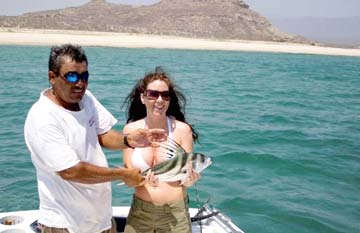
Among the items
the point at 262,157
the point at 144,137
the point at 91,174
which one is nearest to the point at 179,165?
the point at 144,137

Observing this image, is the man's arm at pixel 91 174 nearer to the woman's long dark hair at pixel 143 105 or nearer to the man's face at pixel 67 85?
the man's face at pixel 67 85

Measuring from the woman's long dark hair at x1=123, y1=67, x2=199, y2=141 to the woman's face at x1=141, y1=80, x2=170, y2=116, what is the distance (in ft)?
0.25

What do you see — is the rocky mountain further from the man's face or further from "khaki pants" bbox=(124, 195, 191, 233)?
the man's face

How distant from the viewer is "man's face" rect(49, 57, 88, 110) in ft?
10.4

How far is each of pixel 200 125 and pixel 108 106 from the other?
482 cm

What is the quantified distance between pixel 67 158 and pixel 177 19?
122 metres

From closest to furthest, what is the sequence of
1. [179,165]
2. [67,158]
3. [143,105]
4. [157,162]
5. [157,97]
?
1. [67,158]
2. [179,165]
3. [157,162]
4. [157,97]
5. [143,105]

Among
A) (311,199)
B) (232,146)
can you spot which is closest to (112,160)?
(232,146)

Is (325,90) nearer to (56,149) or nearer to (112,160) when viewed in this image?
(112,160)

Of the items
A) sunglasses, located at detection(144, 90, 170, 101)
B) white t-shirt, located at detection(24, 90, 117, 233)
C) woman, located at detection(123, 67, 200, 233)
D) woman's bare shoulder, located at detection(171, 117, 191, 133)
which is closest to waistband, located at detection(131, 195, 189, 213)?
woman, located at detection(123, 67, 200, 233)

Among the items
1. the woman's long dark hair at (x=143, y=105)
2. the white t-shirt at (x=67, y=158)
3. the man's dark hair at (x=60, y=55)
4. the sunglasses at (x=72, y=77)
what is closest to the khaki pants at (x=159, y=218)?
the white t-shirt at (x=67, y=158)

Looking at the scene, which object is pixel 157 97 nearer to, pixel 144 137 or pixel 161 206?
pixel 144 137

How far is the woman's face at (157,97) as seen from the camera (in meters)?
4.23

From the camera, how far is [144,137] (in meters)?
3.98
